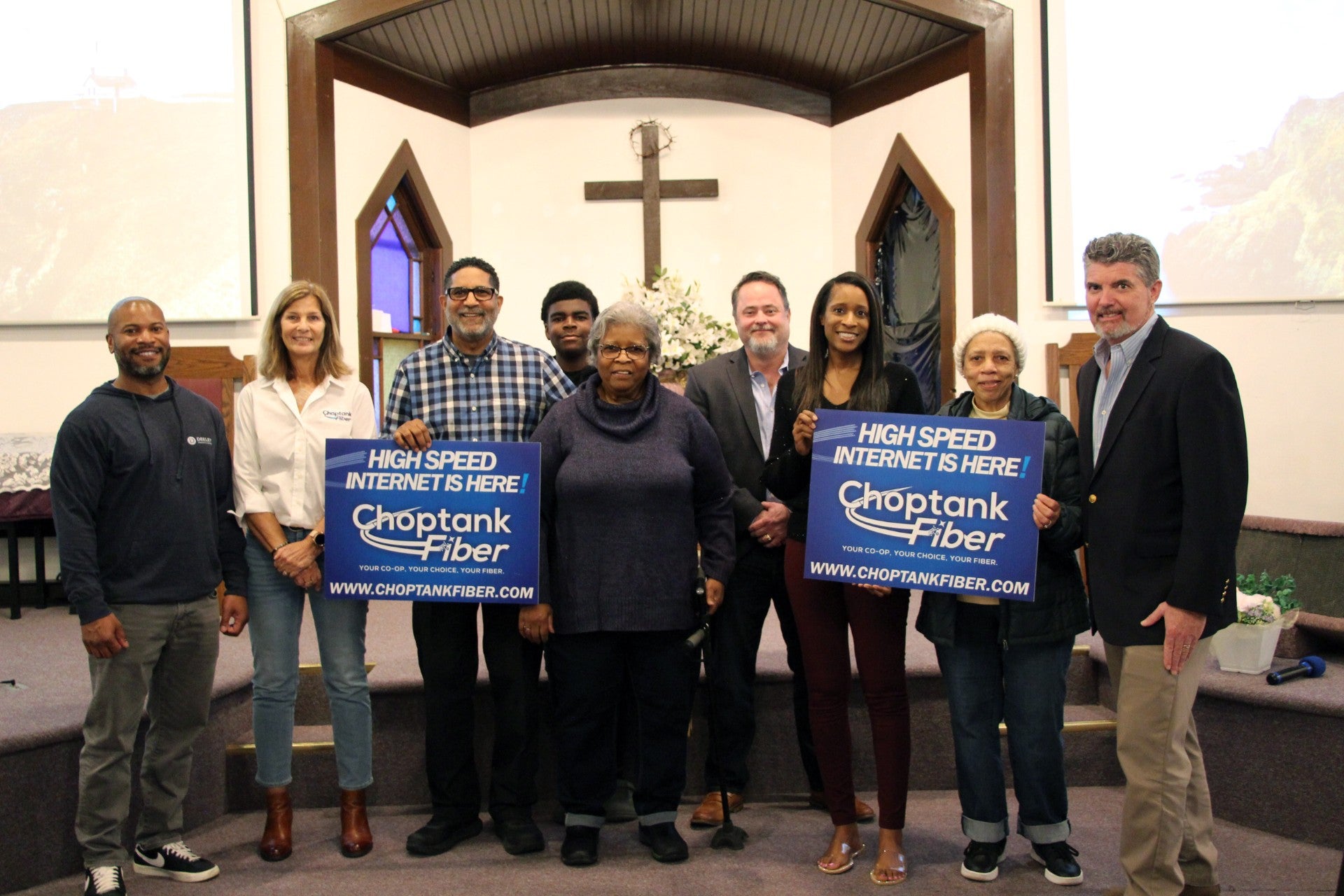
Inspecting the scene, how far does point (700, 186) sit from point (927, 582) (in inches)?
185

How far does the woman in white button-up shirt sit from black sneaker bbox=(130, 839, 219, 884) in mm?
171

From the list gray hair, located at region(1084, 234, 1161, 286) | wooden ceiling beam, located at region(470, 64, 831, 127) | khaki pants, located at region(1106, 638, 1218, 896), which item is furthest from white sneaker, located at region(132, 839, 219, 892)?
wooden ceiling beam, located at region(470, 64, 831, 127)

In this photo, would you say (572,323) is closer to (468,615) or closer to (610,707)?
(468,615)

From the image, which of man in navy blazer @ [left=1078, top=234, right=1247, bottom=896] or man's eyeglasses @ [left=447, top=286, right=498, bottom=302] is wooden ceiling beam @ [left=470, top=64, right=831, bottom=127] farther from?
man in navy blazer @ [left=1078, top=234, right=1247, bottom=896]

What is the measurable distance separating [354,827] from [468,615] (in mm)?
673

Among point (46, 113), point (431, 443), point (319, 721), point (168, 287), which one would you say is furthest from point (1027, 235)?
point (46, 113)

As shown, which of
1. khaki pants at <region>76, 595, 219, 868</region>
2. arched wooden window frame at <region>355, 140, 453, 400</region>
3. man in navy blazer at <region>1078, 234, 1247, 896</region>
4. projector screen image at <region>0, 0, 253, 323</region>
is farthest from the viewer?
arched wooden window frame at <region>355, 140, 453, 400</region>

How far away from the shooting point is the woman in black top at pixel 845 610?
254 cm

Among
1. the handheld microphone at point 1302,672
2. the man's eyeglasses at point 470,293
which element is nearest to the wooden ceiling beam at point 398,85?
the man's eyeglasses at point 470,293

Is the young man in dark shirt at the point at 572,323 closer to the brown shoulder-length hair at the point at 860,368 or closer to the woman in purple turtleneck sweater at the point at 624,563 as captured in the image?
the woman in purple turtleneck sweater at the point at 624,563

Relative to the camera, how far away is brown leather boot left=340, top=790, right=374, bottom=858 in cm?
278

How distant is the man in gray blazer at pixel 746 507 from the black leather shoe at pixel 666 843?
19cm

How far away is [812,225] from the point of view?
6715mm

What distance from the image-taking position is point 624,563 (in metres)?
2.54
